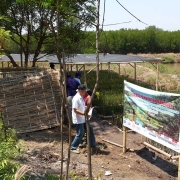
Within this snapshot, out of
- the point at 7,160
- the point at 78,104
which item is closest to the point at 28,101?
the point at 78,104

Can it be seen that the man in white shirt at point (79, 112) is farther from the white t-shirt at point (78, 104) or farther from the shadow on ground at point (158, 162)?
the shadow on ground at point (158, 162)

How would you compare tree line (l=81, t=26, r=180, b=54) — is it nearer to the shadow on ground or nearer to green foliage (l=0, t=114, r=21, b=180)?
the shadow on ground

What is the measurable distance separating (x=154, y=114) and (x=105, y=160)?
1.44m

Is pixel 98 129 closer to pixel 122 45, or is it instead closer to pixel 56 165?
pixel 56 165

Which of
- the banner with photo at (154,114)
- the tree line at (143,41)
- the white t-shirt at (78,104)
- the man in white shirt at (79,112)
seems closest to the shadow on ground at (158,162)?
the banner with photo at (154,114)

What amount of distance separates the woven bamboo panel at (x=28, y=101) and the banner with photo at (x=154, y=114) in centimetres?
246

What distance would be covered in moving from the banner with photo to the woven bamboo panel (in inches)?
96.9

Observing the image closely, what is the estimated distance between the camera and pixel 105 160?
6.64 metres

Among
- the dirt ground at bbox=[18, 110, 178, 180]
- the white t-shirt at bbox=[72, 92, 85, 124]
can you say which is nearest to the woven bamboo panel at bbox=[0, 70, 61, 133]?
the dirt ground at bbox=[18, 110, 178, 180]

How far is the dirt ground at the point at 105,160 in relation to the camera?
591 cm

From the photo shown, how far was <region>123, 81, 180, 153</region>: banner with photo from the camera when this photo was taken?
18.4ft

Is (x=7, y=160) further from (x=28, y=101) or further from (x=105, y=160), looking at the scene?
(x=28, y=101)

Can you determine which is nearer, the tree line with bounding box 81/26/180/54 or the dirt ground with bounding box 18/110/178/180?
the dirt ground with bounding box 18/110/178/180

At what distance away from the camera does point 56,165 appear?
6.09 m
